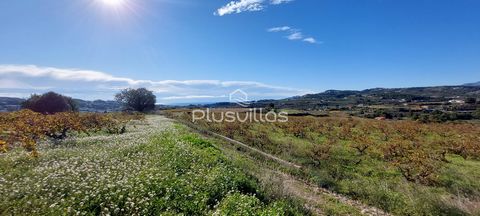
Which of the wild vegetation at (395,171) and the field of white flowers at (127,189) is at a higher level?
the field of white flowers at (127,189)

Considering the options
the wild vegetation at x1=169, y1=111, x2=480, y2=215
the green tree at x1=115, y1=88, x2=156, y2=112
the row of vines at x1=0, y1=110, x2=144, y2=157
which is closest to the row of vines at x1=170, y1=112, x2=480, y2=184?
the wild vegetation at x1=169, y1=111, x2=480, y2=215

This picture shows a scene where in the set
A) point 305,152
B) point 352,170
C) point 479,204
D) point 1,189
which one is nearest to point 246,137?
point 305,152

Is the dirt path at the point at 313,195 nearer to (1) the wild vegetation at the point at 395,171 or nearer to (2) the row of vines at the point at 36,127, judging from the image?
(1) the wild vegetation at the point at 395,171

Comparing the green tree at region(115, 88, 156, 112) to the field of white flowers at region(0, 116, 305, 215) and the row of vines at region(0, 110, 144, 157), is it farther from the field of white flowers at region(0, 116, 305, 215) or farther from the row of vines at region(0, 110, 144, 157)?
the field of white flowers at region(0, 116, 305, 215)

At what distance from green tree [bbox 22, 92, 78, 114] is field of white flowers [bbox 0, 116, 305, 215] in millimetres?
41189

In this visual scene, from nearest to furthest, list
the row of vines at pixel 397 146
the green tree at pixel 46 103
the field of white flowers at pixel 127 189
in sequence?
the field of white flowers at pixel 127 189, the row of vines at pixel 397 146, the green tree at pixel 46 103

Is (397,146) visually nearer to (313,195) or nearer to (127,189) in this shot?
(313,195)

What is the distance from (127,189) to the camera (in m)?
9.27

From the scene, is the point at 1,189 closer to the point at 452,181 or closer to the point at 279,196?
the point at 279,196

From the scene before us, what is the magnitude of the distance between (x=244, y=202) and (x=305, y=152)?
16.4 metres

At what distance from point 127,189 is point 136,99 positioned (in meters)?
76.9

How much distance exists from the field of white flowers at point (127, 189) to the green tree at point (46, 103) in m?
41.2

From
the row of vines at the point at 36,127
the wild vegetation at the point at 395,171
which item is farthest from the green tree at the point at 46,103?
the wild vegetation at the point at 395,171

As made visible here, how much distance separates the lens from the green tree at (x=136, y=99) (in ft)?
265
